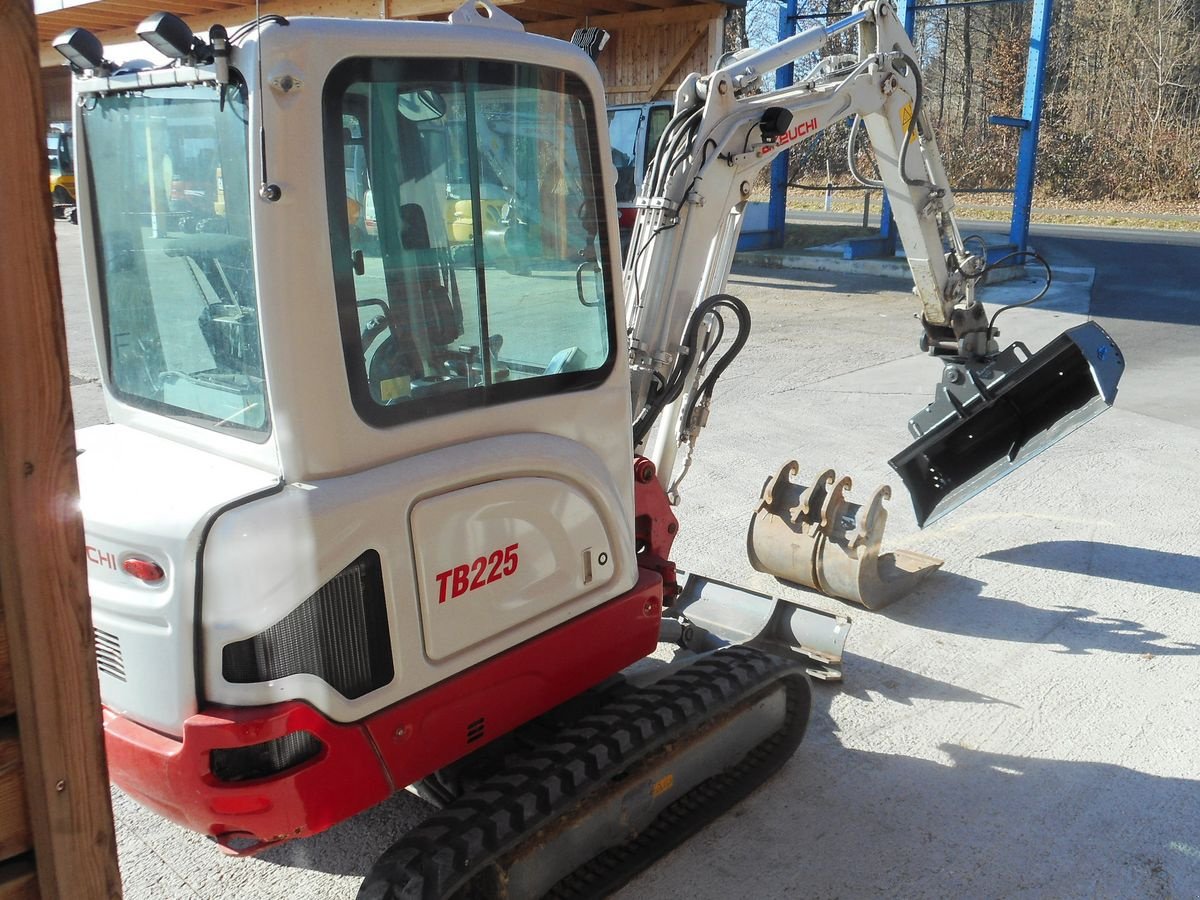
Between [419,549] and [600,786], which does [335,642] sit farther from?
[600,786]

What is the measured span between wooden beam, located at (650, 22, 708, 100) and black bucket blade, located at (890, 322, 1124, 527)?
10476 mm

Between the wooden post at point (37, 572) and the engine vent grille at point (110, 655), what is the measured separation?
1071 millimetres

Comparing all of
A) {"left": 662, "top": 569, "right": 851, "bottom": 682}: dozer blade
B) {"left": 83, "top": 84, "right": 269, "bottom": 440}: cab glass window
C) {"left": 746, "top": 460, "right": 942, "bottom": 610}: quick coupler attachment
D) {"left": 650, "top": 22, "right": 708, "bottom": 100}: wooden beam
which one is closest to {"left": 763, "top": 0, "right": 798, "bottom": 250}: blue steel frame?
{"left": 650, "top": 22, "right": 708, "bottom": 100}: wooden beam

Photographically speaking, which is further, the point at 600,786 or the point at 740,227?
the point at 740,227

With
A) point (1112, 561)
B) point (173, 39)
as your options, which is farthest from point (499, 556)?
point (1112, 561)

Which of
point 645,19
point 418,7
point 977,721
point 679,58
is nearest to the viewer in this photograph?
point 977,721

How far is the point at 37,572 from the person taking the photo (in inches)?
60.8

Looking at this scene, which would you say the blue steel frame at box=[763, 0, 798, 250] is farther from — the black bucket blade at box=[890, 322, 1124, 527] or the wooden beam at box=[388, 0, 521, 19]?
the black bucket blade at box=[890, 322, 1124, 527]

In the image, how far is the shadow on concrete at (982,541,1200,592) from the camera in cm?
562

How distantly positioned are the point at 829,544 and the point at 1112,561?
5.76 ft

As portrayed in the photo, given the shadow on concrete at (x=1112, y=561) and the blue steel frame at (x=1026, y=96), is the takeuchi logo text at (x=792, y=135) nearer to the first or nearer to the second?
the shadow on concrete at (x=1112, y=561)

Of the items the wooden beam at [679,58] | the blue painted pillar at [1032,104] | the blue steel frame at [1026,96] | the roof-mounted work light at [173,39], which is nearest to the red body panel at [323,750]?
the roof-mounted work light at [173,39]

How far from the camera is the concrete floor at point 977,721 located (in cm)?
342

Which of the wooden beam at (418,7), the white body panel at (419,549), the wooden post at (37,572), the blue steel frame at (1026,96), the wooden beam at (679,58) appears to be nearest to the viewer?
the wooden post at (37,572)
